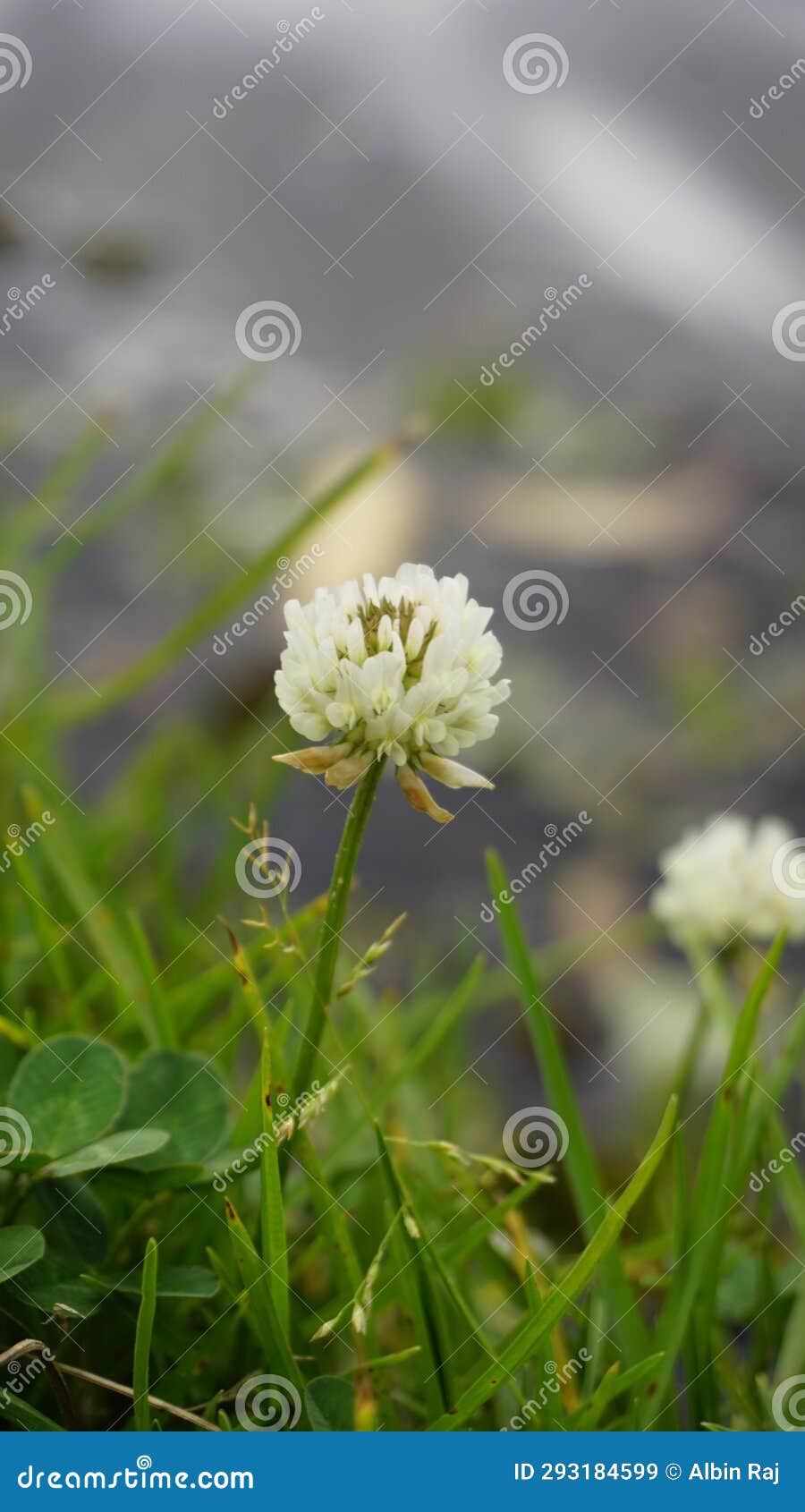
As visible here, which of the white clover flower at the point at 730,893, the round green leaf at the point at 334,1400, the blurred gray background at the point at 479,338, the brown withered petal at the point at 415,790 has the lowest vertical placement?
the round green leaf at the point at 334,1400

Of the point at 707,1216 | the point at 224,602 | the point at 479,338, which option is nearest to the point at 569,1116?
the point at 707,1216

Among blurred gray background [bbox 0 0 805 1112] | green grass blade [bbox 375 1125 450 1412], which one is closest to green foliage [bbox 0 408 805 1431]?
green grass blade [bbox 375 1125 450 1412]

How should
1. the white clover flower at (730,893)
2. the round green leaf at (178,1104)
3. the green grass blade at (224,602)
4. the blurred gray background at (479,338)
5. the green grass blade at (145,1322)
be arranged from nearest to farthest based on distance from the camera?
the green grass blade at (145,1322), the round green leaf at (178,1104), the white clover flower at (730,893), the green grass blade at (224,602), the blurred gray background at (479,338)

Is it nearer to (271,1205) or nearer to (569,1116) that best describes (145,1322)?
(271,1205)

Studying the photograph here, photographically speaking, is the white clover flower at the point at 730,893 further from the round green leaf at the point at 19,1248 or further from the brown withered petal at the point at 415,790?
the round green leaf at the point at 19,1248

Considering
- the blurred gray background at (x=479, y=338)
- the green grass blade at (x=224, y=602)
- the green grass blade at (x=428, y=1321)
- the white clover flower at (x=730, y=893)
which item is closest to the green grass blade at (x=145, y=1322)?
the green grass blade at (x=428, y=1321)

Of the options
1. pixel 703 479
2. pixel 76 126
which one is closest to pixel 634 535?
pixel 703 479

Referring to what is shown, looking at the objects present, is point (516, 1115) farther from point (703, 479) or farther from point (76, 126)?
point (76, 126)
